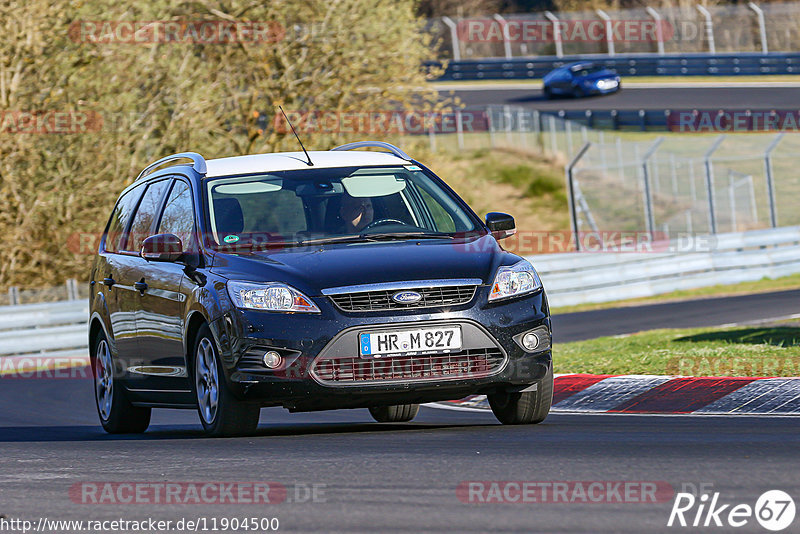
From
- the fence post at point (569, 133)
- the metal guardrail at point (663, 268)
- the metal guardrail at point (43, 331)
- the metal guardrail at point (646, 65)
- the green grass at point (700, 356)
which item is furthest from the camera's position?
the metal guardrail at point (646, 65)

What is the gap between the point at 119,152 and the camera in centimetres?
2545

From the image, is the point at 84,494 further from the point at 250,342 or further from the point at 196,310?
the point at 196,310

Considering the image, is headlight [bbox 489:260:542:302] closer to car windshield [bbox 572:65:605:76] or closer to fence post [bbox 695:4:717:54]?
car windshield [bbox 572:65:605:76]

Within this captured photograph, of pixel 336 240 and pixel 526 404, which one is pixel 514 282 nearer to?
pixel 526 404

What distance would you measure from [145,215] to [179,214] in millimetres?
816

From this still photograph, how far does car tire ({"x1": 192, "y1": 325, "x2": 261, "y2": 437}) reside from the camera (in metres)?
7.84

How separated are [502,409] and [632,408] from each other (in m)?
1.25

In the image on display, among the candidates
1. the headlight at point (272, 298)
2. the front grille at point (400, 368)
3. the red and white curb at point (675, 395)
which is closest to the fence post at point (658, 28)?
the red and white curb at point (675, 395)

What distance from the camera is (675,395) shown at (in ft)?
30.8

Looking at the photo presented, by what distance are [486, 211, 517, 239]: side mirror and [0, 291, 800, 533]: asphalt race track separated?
47.7 inches

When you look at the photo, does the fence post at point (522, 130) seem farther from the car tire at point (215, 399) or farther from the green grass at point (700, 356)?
the car tire at point (215, 399)

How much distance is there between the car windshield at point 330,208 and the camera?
844cm

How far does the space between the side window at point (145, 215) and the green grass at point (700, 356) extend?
389 centimetres

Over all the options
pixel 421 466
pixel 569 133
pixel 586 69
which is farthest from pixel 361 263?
pixel 586 69
